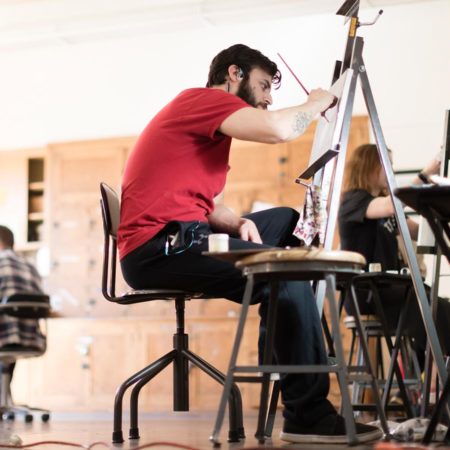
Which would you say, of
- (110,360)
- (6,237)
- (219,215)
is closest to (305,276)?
(219,215)

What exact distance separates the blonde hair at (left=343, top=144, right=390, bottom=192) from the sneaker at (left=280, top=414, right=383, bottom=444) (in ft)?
5.32

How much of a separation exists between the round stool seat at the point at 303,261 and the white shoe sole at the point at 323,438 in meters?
0.44

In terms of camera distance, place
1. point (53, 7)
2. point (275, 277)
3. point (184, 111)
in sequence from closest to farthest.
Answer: point (275, 277)
point (184, 111)
point (53, 7)

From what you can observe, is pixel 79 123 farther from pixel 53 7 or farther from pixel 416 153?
pixel 416 153

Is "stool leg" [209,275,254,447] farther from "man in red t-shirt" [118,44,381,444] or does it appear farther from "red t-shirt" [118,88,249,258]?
"red t-shirt" [118,88,249,258]

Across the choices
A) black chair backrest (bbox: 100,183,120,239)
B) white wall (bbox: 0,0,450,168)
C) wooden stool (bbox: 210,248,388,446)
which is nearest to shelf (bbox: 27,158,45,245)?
white wall (bbox: 0,0,450,168)

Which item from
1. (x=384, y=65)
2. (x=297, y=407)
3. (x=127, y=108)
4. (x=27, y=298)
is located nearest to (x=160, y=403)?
(x=27, y=298)

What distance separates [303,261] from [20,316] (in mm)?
3147

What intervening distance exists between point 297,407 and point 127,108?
507 centimetres

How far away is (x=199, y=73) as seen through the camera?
679 centimetres

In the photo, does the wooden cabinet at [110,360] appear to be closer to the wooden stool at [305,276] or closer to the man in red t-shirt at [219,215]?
the man in red t-shirt at [219,215]

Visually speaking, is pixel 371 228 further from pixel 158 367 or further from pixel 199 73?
pixel 199 73

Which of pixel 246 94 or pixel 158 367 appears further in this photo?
pixel 158 367

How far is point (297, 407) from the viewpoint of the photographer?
2.22 meters
